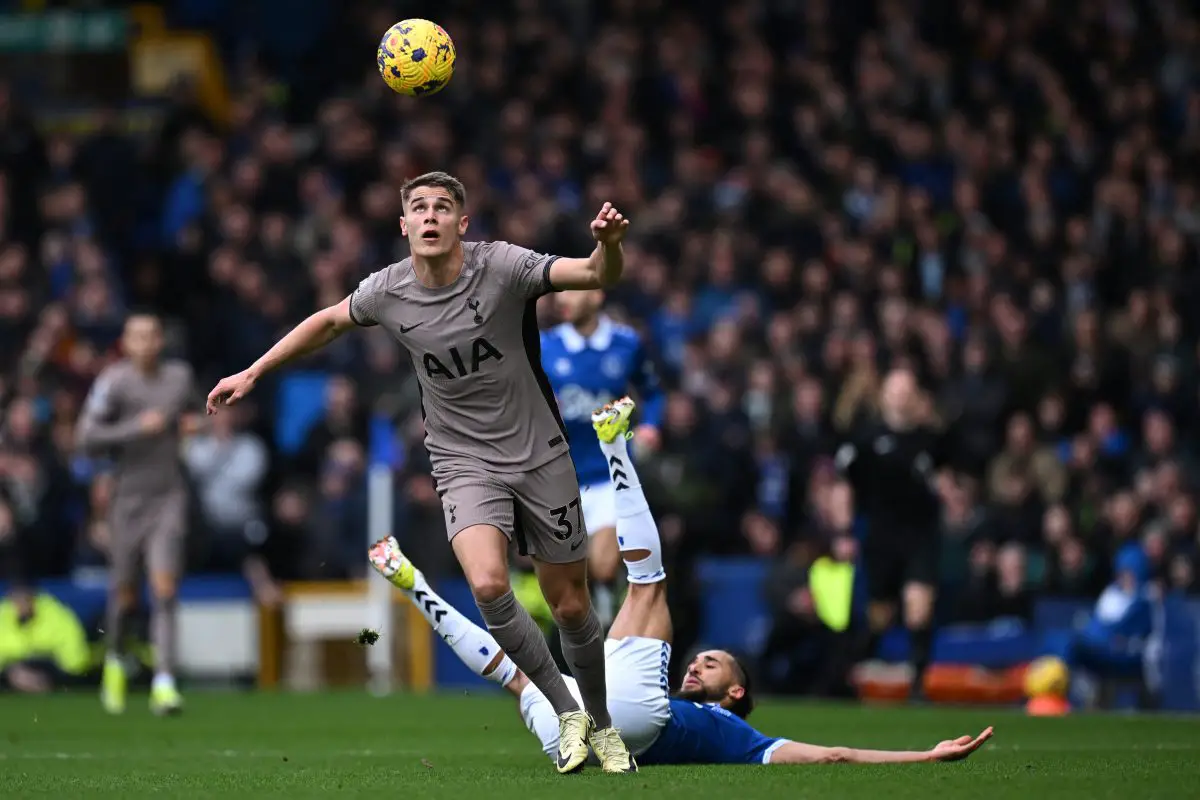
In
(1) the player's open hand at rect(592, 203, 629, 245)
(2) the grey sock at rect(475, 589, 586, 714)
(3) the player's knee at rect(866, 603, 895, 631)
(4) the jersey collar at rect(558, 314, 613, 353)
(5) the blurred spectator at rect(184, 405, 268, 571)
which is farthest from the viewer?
(5) the blurred spectator at rect(184, 405, 268, 571)

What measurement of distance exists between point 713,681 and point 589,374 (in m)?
3.41

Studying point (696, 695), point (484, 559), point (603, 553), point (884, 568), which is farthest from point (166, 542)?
point (484, 559)

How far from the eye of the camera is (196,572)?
19.0 metres

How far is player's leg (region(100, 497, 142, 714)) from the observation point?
1406 centimetres

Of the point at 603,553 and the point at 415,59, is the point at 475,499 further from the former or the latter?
the point at 603,553

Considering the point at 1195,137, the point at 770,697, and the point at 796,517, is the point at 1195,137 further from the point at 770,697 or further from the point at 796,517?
the point at 770,697

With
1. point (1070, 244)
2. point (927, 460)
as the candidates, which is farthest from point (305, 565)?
point (1070, 244)

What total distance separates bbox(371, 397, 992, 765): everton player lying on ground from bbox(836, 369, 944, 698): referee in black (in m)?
5.60

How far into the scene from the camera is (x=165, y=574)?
13.9 metres

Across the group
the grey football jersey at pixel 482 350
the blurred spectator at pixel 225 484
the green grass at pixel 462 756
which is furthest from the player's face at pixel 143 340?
the grey football jersey at pixel 482 350

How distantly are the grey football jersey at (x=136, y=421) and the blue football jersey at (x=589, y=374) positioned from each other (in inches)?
129

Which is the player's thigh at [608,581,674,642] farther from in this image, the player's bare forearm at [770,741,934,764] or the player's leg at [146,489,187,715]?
the player's leg at [146,489,187,715]

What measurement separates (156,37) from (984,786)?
19.9 metres

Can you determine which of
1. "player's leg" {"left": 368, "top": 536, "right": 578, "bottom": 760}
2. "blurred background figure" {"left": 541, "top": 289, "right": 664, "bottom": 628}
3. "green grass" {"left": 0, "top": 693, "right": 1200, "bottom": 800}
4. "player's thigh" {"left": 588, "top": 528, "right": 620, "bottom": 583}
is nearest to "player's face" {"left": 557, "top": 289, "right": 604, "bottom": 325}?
"blurred background figure" {"left": 541, "top": 289, "right": 664, "bottom": 628}
